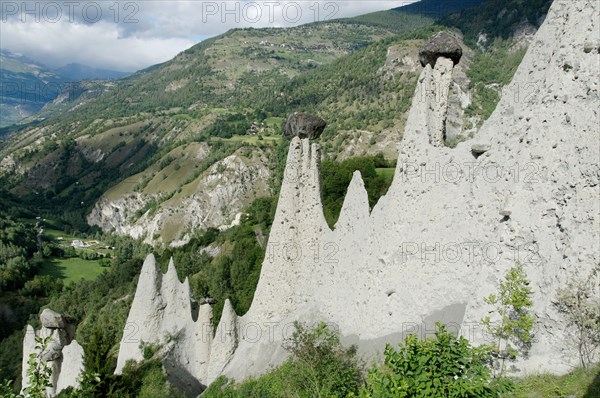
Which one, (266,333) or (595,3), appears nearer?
(595,3)

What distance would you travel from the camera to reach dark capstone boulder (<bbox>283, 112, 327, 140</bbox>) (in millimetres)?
18828

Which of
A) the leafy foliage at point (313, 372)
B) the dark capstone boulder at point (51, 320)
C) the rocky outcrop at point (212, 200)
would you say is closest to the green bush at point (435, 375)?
the leafy foliage at point (313, 372)

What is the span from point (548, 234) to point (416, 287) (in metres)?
5.29

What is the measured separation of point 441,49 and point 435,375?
37.2ft

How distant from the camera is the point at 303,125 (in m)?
18.9

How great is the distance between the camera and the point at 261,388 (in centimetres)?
1706

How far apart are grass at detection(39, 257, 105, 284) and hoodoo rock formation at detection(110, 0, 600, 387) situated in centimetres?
11531

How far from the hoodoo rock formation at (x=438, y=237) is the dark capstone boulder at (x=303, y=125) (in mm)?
405

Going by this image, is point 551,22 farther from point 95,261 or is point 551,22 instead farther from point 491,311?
point 95,261

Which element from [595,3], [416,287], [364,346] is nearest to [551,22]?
[595,3]

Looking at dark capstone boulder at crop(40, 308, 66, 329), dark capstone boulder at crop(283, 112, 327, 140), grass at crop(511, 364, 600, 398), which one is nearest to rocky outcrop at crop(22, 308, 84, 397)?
dark capstone boulder at crop(40, 308, 66, 329)

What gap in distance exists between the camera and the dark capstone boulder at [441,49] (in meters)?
15.3

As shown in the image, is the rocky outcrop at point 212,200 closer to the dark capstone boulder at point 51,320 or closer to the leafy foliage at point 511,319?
the dark capstone boulder at point 51,320

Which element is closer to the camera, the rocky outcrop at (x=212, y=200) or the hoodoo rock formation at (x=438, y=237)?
the hoodoo rock formation at (x=438, y=237)
